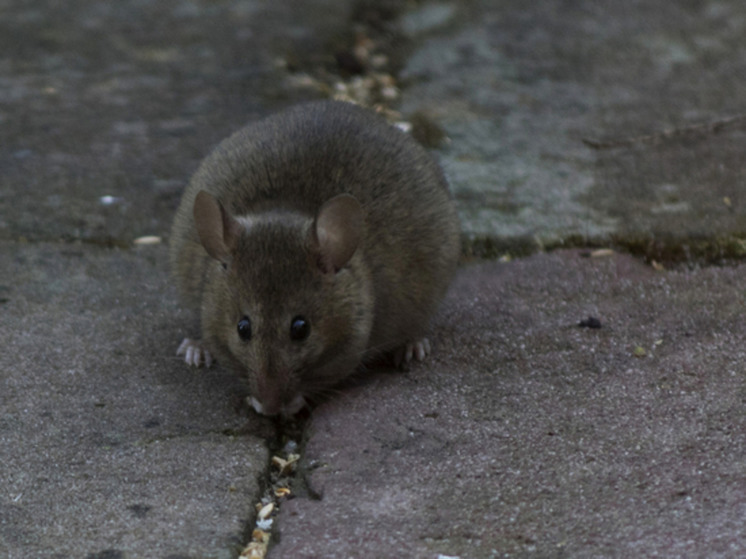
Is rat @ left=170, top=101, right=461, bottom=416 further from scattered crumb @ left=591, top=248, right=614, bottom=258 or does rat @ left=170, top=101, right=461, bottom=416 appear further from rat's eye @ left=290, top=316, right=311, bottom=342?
scattered crumb @ left=591, top=248, right=614, bottom=258

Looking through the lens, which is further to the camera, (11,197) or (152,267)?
(11,197)

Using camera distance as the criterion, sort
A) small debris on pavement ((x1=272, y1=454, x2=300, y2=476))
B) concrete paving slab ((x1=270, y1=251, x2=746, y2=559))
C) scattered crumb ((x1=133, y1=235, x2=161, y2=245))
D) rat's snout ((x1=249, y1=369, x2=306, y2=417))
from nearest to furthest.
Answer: concrete paving slab ((x1=270, y1=251, x2=746, y2=559)) < small debris on pavement ((x1=272, y1=454, x2=300, y2=476)) < rat's snout ((x1=249, y1=369, x2=306, y2=417)) < scattered crumb ((x1=133, y1=235, x2=161, y2=245))

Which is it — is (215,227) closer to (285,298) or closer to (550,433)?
(285,298)

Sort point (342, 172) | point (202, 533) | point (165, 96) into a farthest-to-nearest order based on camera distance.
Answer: point (165, 96) → point (342, 172) → point (202, 533)

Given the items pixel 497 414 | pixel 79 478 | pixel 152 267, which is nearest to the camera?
pixel 79 478

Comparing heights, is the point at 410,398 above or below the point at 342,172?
below

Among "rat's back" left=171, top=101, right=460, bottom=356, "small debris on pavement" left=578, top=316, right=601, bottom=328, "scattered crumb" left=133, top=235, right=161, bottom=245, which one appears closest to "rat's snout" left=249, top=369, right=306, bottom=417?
"rat's back" left=171, top=101, right=460, bottom=356

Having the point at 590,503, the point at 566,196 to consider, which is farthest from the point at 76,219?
the point at 590,503

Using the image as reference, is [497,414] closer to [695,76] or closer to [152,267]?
[152,267]
